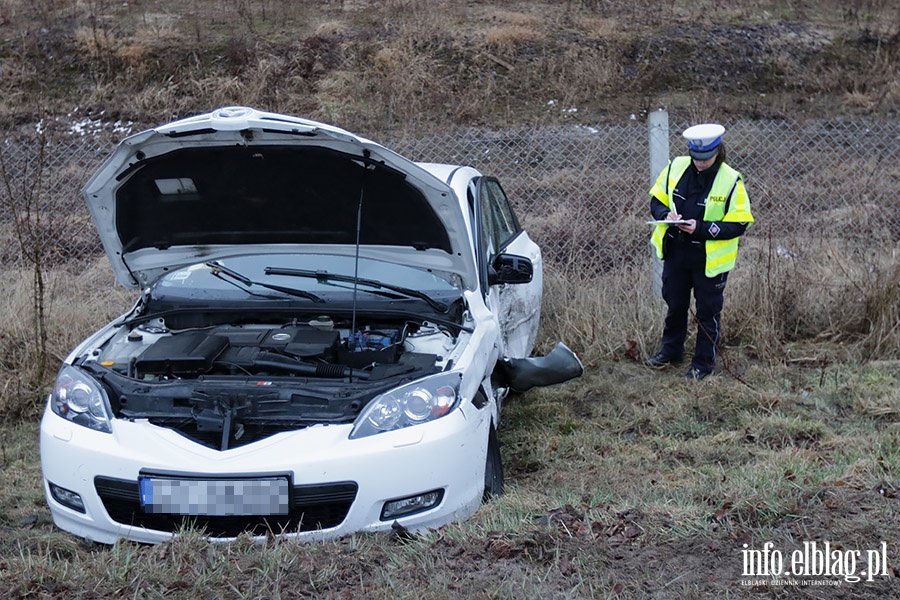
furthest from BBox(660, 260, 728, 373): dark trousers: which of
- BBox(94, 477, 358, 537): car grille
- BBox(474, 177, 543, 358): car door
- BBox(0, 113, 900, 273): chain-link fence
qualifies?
BBox(94, 477, 358, 537): car grille

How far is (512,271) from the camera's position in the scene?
479 centimetres

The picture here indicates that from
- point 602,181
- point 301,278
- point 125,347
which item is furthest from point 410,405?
point 602,181

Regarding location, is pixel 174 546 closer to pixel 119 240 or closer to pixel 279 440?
pixel 279 440

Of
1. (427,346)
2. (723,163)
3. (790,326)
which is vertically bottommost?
(790,326)

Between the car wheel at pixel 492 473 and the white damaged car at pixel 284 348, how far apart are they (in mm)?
14

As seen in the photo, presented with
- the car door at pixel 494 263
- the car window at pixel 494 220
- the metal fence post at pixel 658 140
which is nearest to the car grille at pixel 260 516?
the car door at pixel 494 263

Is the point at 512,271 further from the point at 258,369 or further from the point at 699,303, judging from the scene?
the point at 699,303

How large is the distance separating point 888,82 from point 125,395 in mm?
16073

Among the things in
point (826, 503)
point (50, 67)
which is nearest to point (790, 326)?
point (826, 503)

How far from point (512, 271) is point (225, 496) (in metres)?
2.10

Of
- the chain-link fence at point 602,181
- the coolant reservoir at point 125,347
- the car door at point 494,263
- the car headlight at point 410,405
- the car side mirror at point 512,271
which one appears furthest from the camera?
the chain-link fence at point 602,181

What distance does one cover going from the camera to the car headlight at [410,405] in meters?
3.54

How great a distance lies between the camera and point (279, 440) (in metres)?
3.47

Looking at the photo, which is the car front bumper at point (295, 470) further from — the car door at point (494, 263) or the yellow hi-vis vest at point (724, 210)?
the yellow hi-vis vest at point (724, 210)
